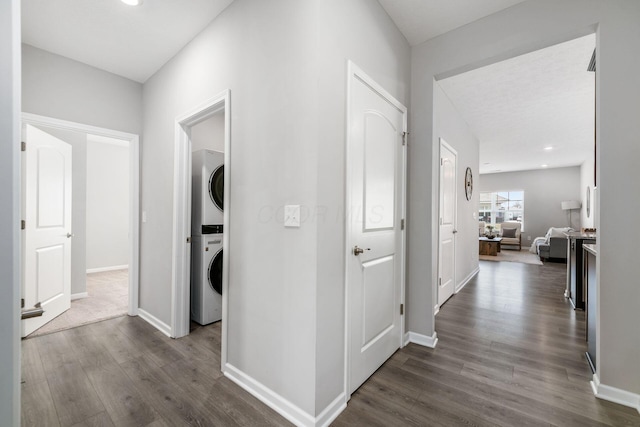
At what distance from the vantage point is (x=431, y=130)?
241cm

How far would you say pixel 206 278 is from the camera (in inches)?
112

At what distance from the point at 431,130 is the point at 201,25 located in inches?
84.1

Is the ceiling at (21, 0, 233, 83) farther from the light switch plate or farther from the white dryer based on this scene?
the light switch plate

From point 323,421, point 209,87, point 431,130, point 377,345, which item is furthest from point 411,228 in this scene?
→ point 209,87

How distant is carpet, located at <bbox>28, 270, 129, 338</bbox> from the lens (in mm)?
2896

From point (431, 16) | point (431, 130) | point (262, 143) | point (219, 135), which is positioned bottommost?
point (262, 143)

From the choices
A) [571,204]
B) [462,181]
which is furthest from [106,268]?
[571,204]

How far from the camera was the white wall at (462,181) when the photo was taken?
359cm

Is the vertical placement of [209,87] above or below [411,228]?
above

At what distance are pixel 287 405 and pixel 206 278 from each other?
1651 millimetres

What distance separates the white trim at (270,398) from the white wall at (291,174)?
3cm

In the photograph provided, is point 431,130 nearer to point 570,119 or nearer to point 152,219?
point 152,219

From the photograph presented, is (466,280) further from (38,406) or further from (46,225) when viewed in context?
(46,225)

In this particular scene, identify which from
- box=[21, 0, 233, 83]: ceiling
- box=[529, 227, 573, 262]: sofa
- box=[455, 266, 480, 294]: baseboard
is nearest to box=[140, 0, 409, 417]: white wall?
box=[21, 0, 233, 83]: ceiling
